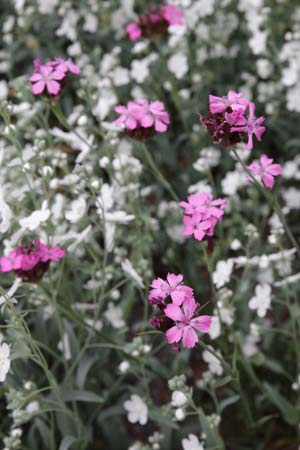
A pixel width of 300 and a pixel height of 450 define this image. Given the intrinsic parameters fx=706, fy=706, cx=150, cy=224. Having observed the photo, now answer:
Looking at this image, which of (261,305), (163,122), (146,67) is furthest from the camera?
(146,67)

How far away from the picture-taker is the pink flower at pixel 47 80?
2.47 m

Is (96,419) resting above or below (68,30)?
below

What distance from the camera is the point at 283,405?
9.06 feet

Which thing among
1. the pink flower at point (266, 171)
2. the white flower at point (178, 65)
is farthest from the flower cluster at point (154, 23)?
the pink flower at point (266, 171)

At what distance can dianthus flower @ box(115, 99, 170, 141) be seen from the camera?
A: 2445 mm

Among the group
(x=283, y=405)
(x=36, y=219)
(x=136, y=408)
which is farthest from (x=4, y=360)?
(x=283, y=405)

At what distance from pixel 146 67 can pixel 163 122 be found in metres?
1.52

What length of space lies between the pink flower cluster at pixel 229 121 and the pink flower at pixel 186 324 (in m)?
0.52

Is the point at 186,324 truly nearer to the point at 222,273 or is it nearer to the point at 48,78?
the point at 222,273

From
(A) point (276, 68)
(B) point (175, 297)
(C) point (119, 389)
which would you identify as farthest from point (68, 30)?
Answer: (B) point (175, 297)

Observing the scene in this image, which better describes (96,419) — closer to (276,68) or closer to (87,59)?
(87,59)

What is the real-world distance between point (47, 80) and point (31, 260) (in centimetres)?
68

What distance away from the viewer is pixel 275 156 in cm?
438

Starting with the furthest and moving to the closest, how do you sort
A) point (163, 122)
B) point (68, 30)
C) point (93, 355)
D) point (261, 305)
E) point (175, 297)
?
1. point (68, 30)
2. point (93, 355)
3. point (261, 305)
4. point (163, 122)
5. point (175, 297)
